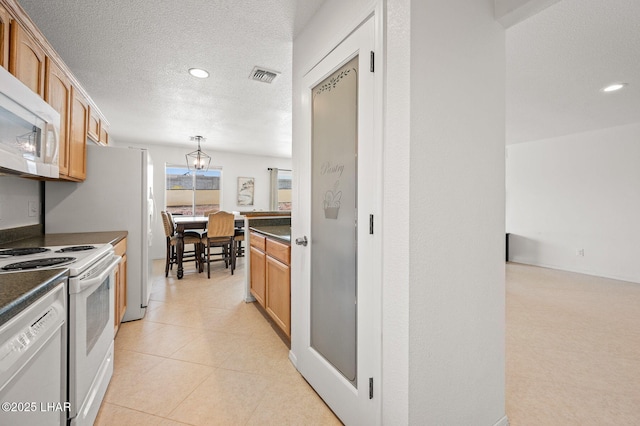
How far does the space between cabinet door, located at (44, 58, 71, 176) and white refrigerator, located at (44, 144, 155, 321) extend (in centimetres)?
49

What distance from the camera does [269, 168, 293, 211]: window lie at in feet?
23.7

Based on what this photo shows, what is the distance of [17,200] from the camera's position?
2254 mm

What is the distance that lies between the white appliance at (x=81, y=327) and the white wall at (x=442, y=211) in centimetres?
131

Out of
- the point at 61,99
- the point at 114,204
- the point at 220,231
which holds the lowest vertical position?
the point at 220,231

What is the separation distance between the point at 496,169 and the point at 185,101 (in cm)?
337

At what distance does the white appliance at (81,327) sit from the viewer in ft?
3.96

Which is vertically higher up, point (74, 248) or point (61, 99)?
point (61, 99)

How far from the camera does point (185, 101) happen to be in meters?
3.38

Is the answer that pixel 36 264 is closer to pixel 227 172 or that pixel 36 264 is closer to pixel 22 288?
pixel 22 288

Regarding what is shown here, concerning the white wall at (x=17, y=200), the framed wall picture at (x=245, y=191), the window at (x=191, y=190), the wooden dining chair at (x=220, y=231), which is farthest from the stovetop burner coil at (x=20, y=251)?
the framed wall picture at (x=245, y=191)

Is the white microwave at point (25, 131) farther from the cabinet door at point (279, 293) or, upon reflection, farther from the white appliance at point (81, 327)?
the cabinet door at point (279, 293)

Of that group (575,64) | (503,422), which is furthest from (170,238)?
(575,64)

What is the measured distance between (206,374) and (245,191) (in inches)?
209

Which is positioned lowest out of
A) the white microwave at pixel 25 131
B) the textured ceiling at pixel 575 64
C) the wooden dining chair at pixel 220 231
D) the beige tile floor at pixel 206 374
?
the beige tile floor at pixel 206 374
